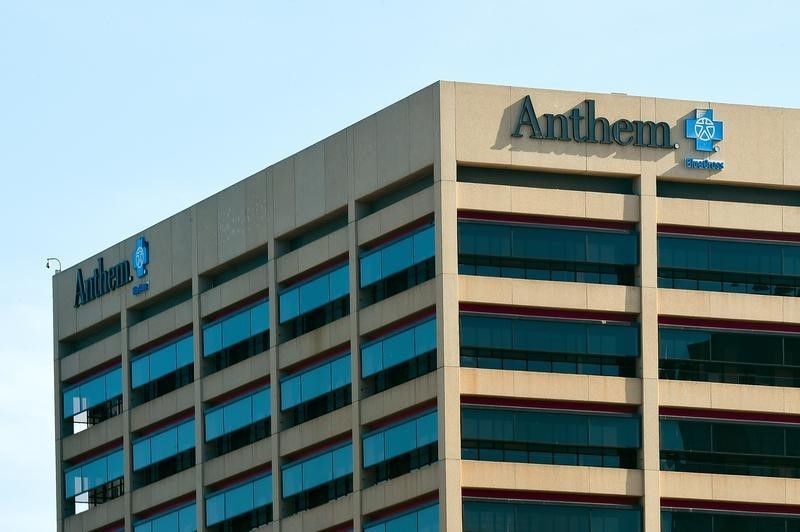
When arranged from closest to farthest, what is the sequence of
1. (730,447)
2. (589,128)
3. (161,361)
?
(589,128), (730,447), (161,361)

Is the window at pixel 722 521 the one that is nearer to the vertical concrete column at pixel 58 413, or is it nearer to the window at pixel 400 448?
the window at pixel 400 448

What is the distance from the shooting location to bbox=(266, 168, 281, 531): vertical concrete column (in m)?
159

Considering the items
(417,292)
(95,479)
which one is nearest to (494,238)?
(417,292)

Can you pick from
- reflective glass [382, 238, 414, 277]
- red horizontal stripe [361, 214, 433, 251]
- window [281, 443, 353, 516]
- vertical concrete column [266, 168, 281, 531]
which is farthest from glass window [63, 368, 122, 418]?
reflective glass [382, 238, 414, 277]

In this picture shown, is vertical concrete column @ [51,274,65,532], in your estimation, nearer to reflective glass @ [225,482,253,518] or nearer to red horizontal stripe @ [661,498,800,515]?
reflective glass @ [225,482,253,518]

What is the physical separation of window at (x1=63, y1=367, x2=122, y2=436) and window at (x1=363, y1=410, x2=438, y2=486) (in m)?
26.2

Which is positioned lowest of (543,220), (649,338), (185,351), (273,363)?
(649,338)

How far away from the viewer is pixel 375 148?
153000mm

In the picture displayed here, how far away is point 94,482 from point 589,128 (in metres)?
40.7

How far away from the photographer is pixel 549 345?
14812cm

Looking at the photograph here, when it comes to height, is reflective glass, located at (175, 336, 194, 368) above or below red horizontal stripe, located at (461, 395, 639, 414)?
above

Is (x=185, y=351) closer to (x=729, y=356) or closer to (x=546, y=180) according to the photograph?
(x=546, y=180)

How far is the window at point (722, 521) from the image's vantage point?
5822 inches

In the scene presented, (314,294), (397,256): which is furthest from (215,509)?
(397,256)
